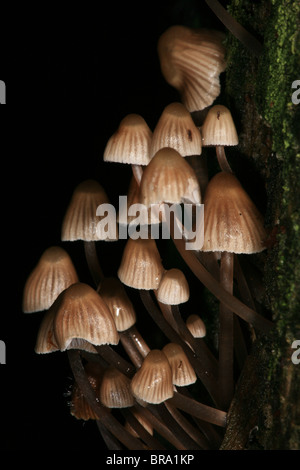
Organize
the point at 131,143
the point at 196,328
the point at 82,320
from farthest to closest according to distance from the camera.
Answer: the point at 196,328 < the point at 131,143 < the point at 82,320

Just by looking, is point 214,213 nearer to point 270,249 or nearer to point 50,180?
point 270,249

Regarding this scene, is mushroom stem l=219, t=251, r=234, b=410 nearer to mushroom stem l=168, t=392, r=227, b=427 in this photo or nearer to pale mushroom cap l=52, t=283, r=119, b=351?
mushroom stem l=168, t=392, r=227, b=427

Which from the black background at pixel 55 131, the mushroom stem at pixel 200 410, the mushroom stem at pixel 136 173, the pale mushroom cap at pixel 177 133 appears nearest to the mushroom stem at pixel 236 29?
the pale mushroom cap at pixel 177 133

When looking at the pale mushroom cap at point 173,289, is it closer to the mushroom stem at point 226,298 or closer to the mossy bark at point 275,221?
the mushroom stem at point 226,298

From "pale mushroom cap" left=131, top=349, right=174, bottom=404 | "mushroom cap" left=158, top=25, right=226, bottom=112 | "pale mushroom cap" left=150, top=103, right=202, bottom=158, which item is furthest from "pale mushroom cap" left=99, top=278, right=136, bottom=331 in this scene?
"mushroom cap" left=158, top=25, right=226, bottom=112

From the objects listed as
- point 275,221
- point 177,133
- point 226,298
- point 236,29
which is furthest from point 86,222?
point 236,29

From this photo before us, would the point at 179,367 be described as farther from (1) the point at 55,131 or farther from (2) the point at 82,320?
(1) the point at 55,131
